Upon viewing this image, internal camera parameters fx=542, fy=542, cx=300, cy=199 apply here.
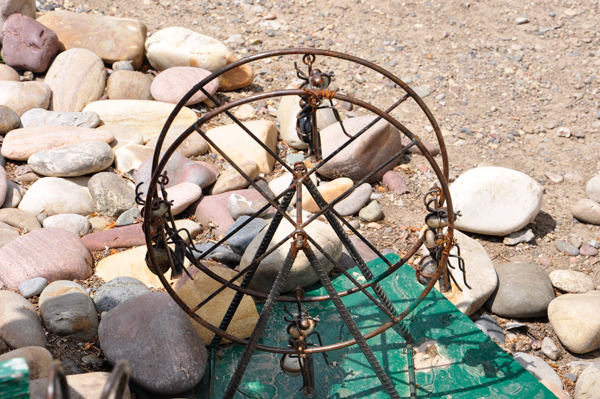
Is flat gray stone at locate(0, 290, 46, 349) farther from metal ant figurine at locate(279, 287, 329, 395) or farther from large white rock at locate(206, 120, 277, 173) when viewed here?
large white rock at locate(206, 120, 277, 173)

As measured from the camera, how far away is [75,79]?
4.61 metres

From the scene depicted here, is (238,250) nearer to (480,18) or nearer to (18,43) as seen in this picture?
(18,43)

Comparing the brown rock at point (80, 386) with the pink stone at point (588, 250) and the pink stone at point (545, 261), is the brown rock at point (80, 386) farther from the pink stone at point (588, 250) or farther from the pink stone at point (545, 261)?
the pink stone at point (588, 250)

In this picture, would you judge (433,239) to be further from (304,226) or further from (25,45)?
(25,45)

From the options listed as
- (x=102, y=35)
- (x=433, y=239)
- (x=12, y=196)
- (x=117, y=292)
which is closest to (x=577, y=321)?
(x=433, y=239)

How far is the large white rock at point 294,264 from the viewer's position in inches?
118

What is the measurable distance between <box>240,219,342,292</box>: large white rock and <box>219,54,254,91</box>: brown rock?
2235 millimetres

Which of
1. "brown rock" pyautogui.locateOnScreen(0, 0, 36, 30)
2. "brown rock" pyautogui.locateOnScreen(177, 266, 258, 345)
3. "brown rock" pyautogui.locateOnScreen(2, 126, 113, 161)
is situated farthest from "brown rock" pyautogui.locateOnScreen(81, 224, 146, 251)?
"brown rock" pyautogui.locateOnScreen(0, 0, 36, 30)

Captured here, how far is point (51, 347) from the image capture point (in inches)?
101

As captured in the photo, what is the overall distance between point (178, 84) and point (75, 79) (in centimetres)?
87

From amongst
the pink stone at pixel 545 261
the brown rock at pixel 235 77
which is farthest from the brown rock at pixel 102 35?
the pink stone at pixel 545 261

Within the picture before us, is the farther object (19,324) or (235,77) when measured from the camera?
(235,77)

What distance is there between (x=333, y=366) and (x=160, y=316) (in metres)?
0.87

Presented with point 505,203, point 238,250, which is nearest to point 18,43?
point 238,250
